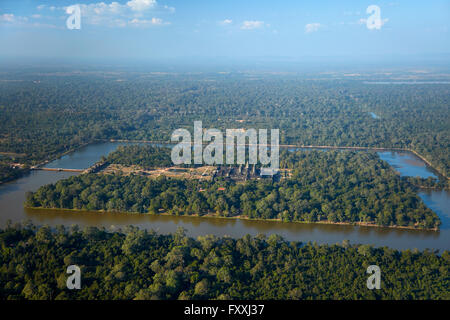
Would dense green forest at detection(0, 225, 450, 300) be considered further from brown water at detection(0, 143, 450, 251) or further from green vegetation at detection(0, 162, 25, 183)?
green vegetation at detection(0, 162, 25, 183)

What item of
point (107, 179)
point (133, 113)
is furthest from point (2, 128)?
point (107, 179)

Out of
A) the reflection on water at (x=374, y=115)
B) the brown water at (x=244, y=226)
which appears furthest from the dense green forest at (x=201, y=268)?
the reflection on water at (x=374, y=115)

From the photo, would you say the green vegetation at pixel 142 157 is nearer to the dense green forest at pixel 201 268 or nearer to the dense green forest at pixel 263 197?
the dense green forest at pixel 263 197

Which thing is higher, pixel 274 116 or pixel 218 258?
pixel 274 116

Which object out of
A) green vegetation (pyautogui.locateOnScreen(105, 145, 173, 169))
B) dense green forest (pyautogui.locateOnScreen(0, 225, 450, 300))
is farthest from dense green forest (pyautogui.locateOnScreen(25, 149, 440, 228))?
green vegetation (pyautogui.locateOnScreen(105, 145, 173, 169))

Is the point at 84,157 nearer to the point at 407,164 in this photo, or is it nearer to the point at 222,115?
the point at 222,115

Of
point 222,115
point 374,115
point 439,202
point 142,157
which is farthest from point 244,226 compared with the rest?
point 374,115

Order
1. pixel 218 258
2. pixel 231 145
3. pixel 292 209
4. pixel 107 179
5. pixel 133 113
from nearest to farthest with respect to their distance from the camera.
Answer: pixel 218 258, pixel 292 209, pixel 107 179, pixel 231 145, pixel 133 113
